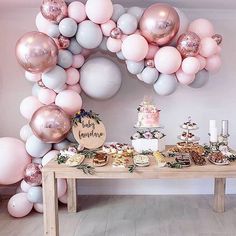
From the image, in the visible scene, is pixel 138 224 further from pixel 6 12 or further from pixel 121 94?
pixel 6 12

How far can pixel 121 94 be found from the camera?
3291 mm

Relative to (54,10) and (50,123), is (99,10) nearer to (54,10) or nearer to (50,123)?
(54,10)

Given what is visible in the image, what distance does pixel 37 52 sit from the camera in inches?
95.5

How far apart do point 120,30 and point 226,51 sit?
131cm

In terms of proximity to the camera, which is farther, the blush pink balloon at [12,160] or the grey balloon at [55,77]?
the blush pink balloon at [12,160]

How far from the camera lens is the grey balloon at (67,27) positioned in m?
2.52

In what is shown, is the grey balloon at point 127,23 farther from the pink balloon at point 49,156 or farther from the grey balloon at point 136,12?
the pink balloon at point 49,156

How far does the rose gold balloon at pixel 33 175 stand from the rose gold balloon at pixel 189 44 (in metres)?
1.66

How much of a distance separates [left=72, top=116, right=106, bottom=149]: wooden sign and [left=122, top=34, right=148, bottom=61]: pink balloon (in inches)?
25.9

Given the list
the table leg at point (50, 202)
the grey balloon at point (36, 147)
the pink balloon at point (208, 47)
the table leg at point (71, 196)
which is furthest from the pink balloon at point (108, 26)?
the table leg at point (71, 196)

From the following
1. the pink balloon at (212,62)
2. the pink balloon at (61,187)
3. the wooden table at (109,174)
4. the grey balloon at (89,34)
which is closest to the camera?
the wooden table at (109,174)

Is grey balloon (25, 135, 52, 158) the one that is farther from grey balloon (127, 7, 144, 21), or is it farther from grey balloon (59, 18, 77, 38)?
grey balloon (127, 7, 144, 21)

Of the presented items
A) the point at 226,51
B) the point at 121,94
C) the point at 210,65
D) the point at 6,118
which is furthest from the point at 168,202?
the point at 6,118

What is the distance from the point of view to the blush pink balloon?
276cm
